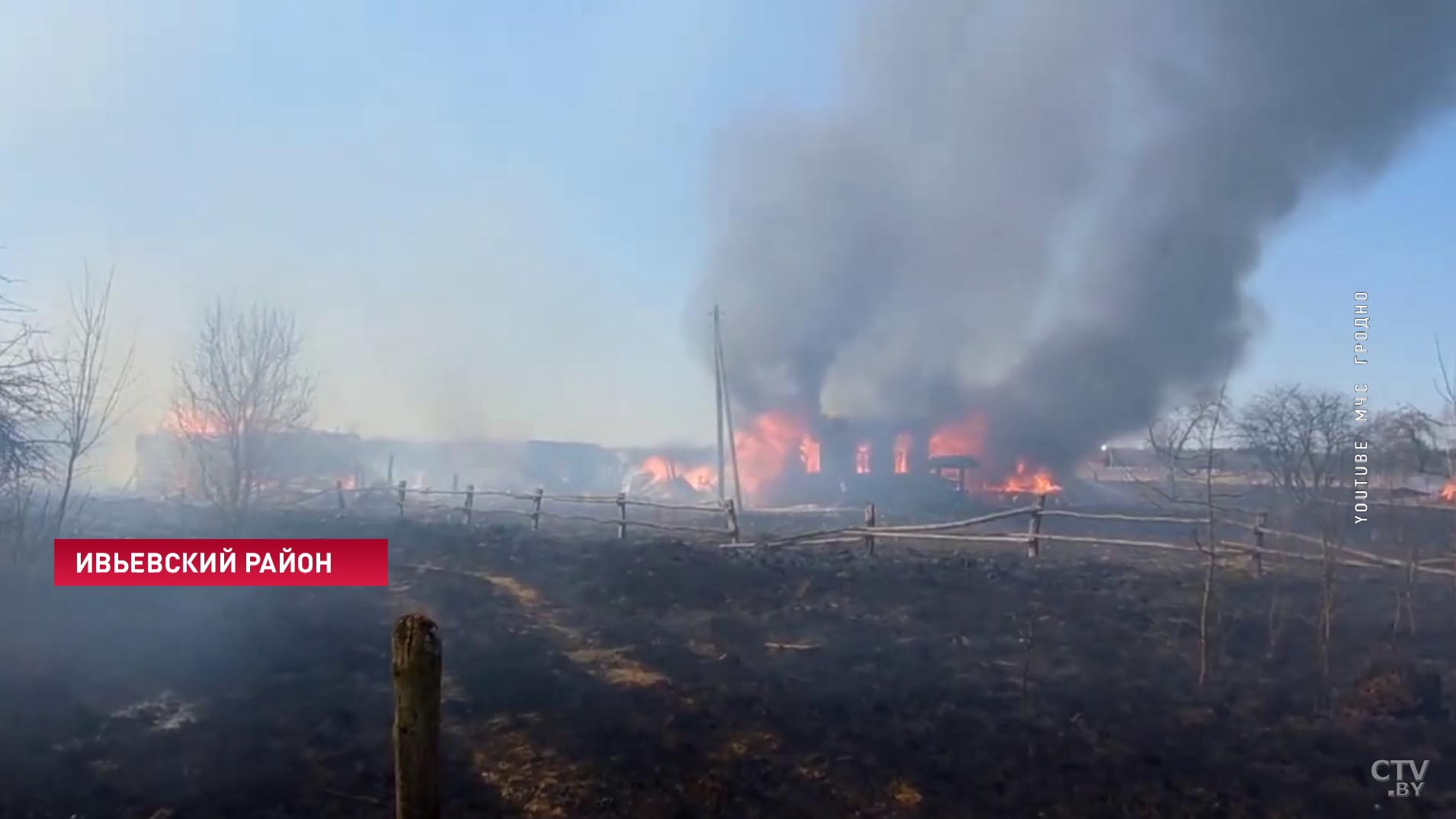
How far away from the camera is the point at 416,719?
3297 mm

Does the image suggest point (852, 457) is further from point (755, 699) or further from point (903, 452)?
point (755, 699)

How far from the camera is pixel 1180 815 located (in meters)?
6.29

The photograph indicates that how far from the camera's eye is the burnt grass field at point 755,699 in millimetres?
6719

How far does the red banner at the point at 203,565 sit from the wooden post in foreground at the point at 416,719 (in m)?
14.8

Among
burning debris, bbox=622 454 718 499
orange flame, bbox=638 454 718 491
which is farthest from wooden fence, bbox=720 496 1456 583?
orange flame, bbox=638 454 718 491

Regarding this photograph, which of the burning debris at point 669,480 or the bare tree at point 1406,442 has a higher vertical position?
the bare tree at point 1406,442

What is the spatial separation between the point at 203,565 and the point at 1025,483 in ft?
124

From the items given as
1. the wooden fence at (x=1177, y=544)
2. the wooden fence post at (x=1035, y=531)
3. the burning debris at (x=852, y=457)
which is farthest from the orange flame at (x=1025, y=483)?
the wooden fence post at (x=1035, y=531)

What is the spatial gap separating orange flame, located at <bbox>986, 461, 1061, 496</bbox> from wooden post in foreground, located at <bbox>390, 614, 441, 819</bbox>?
4311 centimetres

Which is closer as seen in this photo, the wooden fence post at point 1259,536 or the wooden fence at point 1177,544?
the wooden fence at point 1177,544

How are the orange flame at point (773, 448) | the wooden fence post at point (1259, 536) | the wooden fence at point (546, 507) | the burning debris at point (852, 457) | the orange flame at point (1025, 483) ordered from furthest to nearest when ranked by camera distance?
the orange flame at point (773, 448) < the burning debris at point (852, 457) < the orange flame at point (1025, 483) < the wooden fence at point (546, 507) < the wooden fence post at point (1259, 536)

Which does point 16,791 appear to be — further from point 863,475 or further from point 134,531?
point 863,475

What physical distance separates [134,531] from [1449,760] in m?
27.0

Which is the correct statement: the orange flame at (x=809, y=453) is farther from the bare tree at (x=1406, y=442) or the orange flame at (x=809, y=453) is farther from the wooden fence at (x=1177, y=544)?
the bare tree at (x=1406, y=442)
